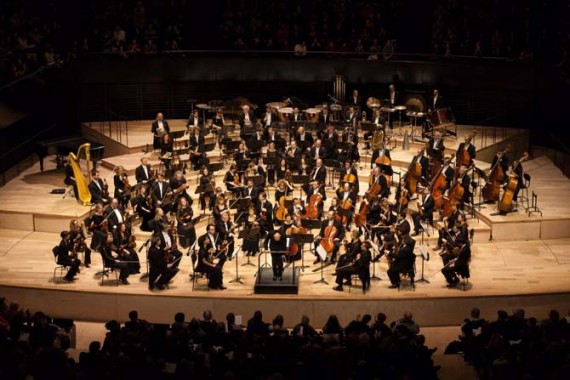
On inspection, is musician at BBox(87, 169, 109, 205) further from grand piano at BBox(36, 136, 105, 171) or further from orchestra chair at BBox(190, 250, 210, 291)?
orchestra chair at BBox(190, 250, 210, 291)

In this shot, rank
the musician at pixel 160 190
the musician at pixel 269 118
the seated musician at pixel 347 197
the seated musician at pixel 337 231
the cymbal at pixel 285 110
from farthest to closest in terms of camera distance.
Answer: the musician at pixel 269 118 < the cymbal at pixel 285 110 < the musician at pixel 160 190 < the seated musician at pixel 347 197 < the seated musician at pixel 337 231

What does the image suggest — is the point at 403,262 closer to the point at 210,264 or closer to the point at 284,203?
the point at 284,203

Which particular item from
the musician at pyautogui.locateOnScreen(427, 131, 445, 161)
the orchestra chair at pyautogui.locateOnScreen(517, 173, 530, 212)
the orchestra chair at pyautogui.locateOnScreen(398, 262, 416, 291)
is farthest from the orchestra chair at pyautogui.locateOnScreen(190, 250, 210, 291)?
the orchestra chair at pyautogui.locateOnScreen(517, 173, 530, 212)

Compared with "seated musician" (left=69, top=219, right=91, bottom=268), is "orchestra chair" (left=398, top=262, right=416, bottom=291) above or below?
below

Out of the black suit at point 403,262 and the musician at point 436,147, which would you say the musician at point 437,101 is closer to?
the musician at point 436,147

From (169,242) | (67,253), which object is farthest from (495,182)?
(67,253)

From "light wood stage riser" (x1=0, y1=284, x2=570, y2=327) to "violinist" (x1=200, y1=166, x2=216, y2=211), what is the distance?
3.01 metres

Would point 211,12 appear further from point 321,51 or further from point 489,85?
point 489,85

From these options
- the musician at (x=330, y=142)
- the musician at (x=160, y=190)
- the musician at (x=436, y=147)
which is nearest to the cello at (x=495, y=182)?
the musician at (x=436, y=147)

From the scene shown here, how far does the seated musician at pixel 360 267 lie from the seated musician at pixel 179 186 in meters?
3.61

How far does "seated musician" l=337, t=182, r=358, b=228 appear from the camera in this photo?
18.1 meters

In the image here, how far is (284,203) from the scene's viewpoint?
727 inches

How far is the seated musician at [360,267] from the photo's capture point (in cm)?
1642

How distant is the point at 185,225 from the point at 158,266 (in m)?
1.55
